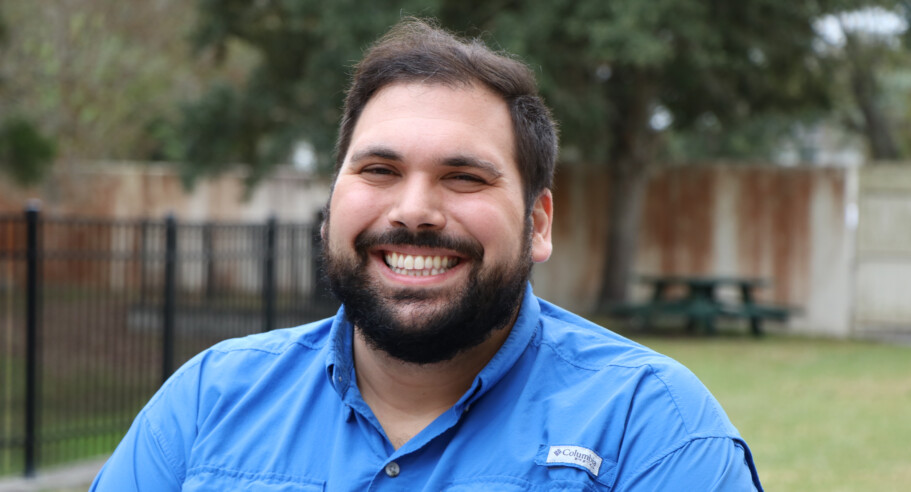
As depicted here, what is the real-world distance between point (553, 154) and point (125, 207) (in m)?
18.8

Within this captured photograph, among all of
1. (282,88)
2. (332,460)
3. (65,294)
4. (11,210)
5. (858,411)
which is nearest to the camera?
(332,460)

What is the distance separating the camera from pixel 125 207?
20250 millimetres

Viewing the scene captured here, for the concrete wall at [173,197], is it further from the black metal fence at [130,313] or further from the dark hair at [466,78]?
the dark hair at [466,78]

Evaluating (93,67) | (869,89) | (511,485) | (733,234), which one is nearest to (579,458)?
(511,485)

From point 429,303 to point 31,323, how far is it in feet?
17.7

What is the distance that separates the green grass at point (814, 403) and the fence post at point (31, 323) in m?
4.71

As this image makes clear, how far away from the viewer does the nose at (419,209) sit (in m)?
2.26

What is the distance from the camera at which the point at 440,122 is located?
2.32 metres

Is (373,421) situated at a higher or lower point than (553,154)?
lower

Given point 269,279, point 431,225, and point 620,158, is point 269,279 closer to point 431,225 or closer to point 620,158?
point 431,225

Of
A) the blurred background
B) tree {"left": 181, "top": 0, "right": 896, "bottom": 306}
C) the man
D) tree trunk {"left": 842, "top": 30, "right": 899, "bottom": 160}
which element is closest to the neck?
the man

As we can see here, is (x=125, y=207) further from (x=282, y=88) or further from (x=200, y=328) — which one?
(x=200, y=328)

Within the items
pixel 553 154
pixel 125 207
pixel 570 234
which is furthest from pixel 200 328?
pixel 125 207

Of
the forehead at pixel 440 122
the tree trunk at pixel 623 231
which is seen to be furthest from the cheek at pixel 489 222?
the tree trunk at pixel 623 231
